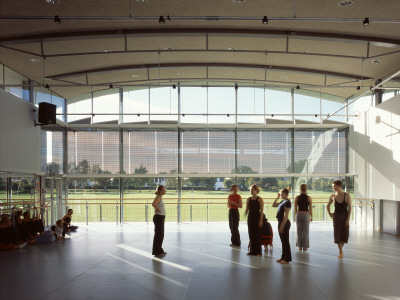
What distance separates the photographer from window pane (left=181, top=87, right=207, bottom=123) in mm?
15594

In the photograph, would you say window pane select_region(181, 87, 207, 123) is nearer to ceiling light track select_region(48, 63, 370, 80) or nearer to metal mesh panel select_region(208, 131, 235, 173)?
metal mesh panel select_region(208, 131, 235, 173)

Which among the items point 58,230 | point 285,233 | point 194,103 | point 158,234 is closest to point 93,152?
point 194,103

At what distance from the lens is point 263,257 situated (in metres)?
7.98

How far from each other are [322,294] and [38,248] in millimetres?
6759

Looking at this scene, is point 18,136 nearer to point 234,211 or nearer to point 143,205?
point 143,205

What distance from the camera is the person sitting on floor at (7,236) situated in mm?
9102

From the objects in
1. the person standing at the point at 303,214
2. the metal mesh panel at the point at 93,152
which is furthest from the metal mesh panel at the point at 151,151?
the person standing at the point at 303,214

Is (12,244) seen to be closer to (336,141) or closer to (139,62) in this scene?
(139,62)

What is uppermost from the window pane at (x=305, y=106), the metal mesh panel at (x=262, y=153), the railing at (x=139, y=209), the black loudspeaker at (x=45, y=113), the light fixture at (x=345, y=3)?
the light fixture at (x=345, y=3)

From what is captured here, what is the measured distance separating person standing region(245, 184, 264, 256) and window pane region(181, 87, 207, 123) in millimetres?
7947

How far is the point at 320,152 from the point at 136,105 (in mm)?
7232

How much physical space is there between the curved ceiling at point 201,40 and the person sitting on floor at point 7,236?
3766 mm

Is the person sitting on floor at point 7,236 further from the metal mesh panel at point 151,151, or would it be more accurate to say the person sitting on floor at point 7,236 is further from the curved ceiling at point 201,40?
the metal mesh panel at point 151,151

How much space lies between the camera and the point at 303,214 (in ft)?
28.0
